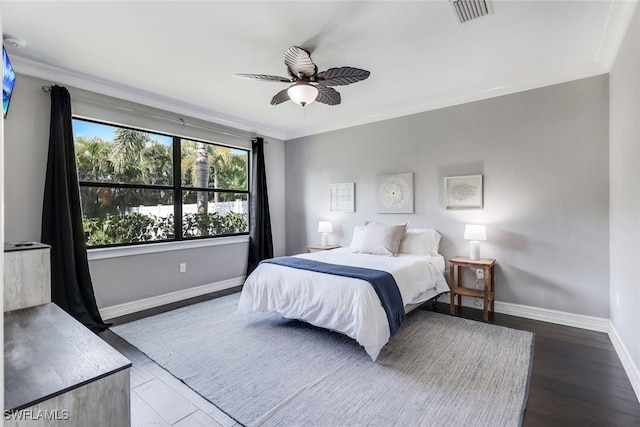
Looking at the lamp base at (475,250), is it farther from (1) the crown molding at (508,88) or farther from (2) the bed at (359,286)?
(1) the crown molding at (508,88)

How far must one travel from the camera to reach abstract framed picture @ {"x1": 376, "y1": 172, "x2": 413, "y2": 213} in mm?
4352

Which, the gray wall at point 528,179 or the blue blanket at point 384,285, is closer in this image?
the blue blanket at point 384,285

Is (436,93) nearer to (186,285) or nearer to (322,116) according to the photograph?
(322,116)

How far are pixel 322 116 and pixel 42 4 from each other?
3.24 metres

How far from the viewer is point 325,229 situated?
198 inches

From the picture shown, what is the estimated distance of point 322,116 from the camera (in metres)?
4.80

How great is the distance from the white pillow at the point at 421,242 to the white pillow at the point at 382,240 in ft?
0.37

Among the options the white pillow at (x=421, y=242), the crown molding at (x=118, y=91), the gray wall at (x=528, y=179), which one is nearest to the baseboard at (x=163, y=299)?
the crown molding at (x=118, y=91)

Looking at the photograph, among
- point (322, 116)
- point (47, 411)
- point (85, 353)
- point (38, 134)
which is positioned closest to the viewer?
point (47, 411)

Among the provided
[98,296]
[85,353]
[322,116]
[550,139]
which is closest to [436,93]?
[550,139]

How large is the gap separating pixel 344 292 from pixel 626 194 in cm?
231

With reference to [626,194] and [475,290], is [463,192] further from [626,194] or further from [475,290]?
[626,194]

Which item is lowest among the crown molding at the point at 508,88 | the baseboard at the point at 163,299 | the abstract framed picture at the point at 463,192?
the baseboard at the point at 163,299
